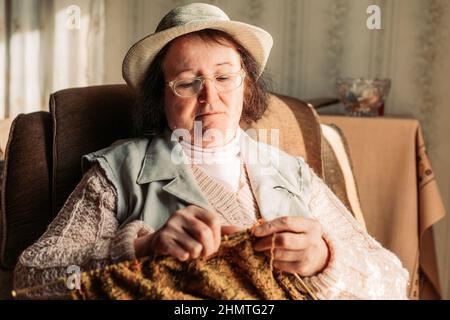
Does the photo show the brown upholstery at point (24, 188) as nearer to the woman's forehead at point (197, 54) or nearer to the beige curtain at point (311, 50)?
the woman's forehead at point (197, 54)

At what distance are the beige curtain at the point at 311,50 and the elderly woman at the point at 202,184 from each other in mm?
1216

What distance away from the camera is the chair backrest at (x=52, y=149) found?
1368mm

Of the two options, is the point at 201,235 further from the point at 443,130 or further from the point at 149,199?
the point at 443,130

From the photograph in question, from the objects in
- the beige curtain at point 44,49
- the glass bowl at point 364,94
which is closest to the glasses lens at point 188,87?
the glass bowl at point 364,94

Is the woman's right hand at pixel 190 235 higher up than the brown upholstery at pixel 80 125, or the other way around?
the brown upholstery at pixel 80 125

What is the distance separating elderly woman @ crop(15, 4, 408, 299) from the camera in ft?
3.78

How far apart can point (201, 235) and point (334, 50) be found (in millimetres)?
1828

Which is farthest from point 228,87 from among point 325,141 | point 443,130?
point 443,130

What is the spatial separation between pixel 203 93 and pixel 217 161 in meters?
0.16

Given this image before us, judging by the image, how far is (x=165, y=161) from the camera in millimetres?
1362

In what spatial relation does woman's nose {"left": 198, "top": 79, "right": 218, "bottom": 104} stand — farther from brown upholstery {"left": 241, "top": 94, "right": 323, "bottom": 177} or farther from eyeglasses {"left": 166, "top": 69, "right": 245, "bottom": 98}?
brown upholstery {"left": 241, "top": 94, "right": 323, "bottom": 177}

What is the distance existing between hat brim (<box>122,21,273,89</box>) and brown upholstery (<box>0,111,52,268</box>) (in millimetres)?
249

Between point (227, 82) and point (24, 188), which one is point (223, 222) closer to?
point (227, 82)

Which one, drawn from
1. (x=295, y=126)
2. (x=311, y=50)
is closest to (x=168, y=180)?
(x=295, y=126)
